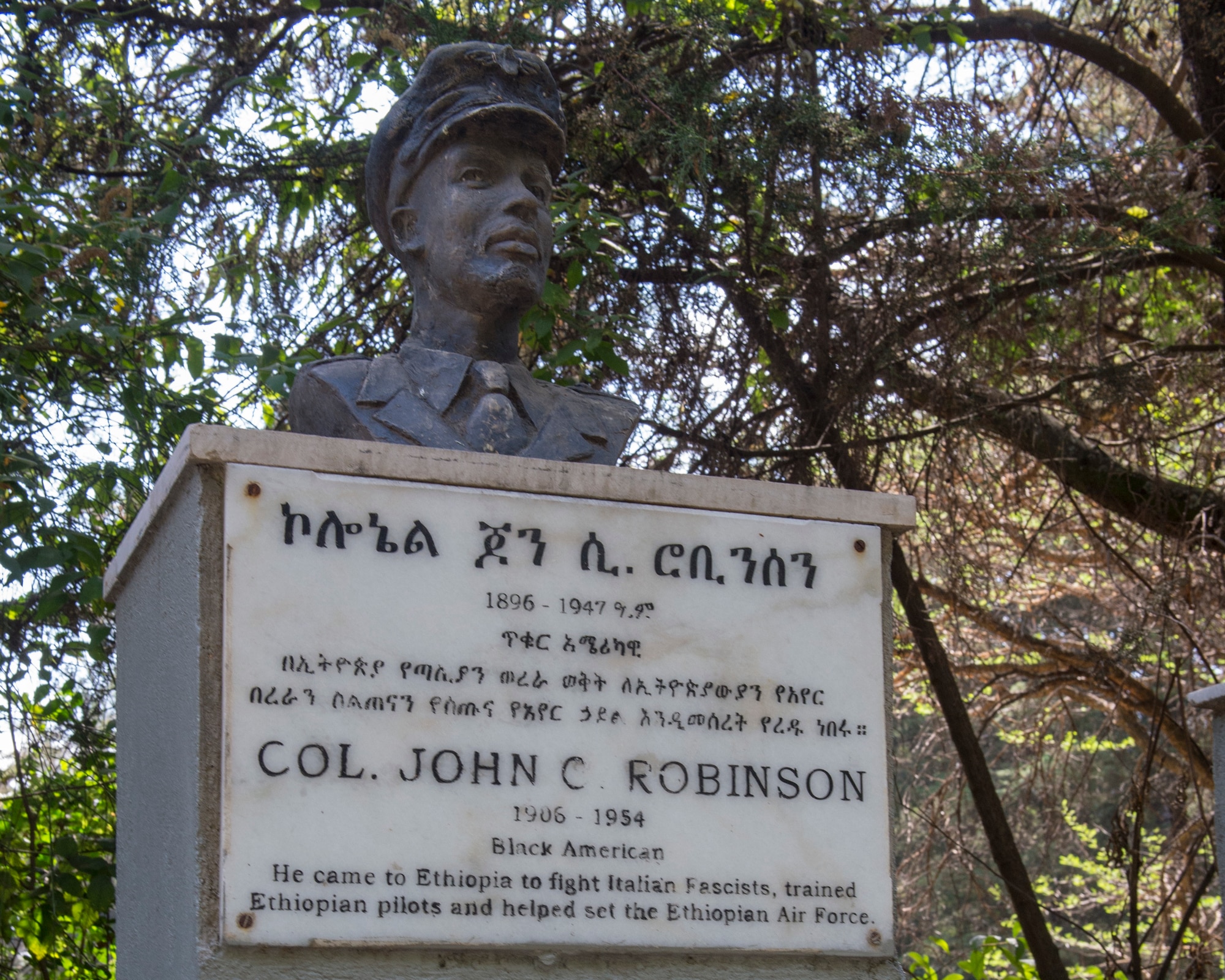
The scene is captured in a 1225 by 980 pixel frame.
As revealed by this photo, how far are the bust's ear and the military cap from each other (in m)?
0.05

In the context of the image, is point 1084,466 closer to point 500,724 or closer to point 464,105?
point 464,105

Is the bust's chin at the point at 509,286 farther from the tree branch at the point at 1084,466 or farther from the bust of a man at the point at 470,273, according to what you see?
the tree branch at the point at 1084,466

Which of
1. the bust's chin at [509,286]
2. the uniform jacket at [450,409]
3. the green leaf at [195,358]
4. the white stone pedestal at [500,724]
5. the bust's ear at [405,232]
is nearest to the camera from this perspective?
the white stone pedestal at [500,724]

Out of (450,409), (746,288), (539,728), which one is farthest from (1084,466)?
(539,728)

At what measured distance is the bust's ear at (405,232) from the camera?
11.5ft

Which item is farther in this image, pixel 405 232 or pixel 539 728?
pixel 405 232

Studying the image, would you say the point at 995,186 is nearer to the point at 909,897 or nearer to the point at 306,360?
the point at 306,360

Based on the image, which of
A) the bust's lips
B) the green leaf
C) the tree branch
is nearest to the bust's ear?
the bust's lips

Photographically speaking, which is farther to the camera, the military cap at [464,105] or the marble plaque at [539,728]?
the military cap at [464,105]

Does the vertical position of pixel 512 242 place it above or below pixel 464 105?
below

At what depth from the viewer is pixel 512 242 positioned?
3.37 metres

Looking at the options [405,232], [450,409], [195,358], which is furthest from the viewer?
[195,358]

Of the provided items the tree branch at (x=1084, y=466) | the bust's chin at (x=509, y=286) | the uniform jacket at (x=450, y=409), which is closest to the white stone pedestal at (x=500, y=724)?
the uniform jacket at (x=450, y=409)

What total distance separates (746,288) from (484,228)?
2.42 meters
